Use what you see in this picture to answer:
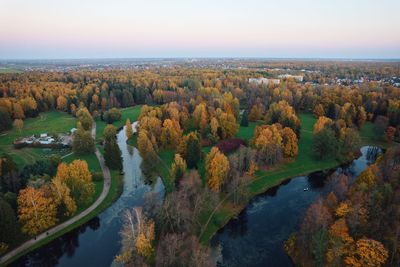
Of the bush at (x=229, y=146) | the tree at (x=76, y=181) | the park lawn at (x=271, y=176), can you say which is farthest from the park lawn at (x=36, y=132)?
the park lawn at (x=271, y=176)

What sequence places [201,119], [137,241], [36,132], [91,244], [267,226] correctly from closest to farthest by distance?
1. [137,241]
2. [91,244]
3. [267,226]
4. [201,119]
5. [36,132]

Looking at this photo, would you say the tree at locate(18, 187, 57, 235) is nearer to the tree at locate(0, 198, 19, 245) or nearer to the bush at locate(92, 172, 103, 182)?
the tree at locate(0, 198, 19, 245)

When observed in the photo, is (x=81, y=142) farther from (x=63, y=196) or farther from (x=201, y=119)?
(x=201, y=119)

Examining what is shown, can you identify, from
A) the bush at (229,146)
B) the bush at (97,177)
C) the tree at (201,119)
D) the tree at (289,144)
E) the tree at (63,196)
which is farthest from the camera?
the tree at (201,119)

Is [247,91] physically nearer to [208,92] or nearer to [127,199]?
[208,92]

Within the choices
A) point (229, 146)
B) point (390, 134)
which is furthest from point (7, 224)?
point (390, 134)

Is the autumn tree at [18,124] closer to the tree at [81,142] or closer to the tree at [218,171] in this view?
the tree at [81,142]

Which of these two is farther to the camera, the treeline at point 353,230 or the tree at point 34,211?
the tree at point 34,211
